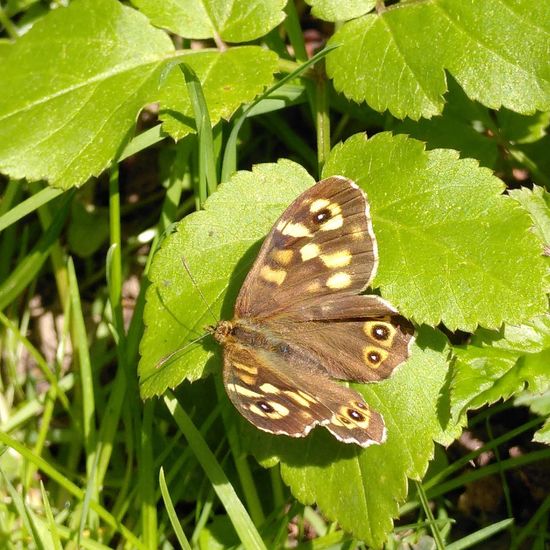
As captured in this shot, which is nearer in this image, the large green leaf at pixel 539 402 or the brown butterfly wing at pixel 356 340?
the brown butterfly wing at pixel 356 340

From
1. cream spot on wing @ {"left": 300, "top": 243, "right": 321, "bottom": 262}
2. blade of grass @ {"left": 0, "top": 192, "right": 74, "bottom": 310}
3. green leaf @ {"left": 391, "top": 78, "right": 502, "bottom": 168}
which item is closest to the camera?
cream spot on wing @ {"left": 300, "top": 243, "right": 321, "bottom": 262}

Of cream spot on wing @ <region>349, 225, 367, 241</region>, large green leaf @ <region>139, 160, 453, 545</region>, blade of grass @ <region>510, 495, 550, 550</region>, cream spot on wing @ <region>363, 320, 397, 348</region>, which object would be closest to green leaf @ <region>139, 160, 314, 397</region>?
large green leaf @ <region>139, 160, 453, 545</region>

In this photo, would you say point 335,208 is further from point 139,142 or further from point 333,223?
point 139,142

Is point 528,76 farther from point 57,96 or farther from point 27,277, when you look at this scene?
point 27,277

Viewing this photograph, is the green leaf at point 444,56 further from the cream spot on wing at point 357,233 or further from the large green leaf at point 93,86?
the cream spot on wing at point 357,233

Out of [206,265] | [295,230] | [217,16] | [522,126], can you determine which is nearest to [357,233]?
[295,230]

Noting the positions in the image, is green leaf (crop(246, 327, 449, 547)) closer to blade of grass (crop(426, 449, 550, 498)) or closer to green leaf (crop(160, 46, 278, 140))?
blade of grass (crop(426, 449, 550, 498))

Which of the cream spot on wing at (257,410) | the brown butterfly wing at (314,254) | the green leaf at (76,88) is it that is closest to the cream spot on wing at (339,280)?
the brown butterfly wing at (314,254)
